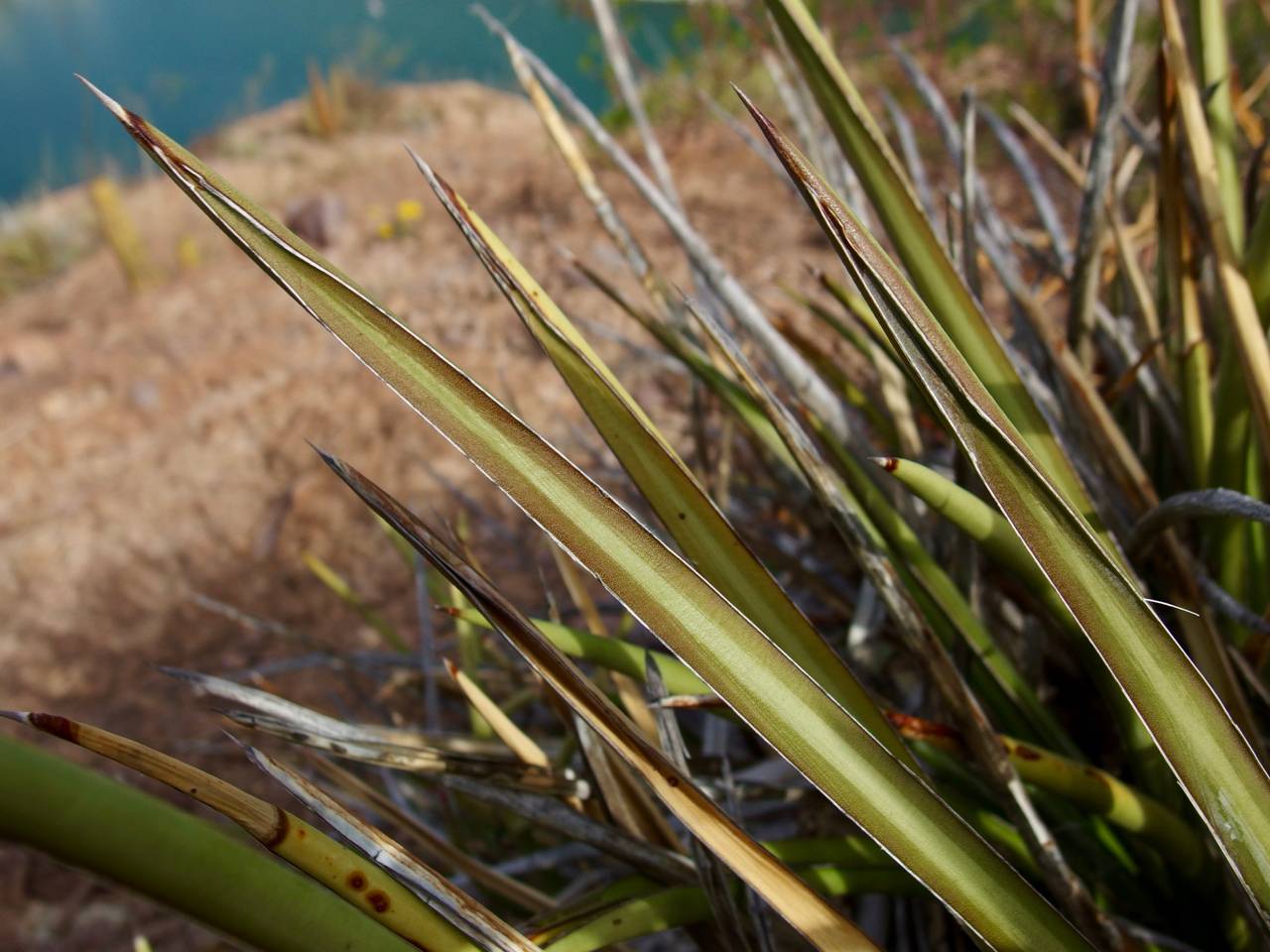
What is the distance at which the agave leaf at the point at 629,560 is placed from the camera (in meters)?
0.27

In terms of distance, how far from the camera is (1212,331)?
614mm

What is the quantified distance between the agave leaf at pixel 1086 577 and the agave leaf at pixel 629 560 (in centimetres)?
7

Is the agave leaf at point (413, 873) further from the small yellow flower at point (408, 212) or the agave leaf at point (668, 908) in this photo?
the small yellow flower at point (408, 212)

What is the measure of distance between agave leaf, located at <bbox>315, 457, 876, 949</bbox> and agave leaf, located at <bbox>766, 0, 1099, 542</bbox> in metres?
0.19

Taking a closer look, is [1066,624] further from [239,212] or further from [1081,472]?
[239,212]

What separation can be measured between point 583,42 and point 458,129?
2.20 ft

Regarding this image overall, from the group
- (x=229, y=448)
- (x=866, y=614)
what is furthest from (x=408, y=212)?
(x=866, y=614)

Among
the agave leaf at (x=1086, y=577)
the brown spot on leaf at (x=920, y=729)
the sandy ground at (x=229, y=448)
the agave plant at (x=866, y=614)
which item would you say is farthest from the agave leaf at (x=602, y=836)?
the sandy ground at (x=229, y=448)

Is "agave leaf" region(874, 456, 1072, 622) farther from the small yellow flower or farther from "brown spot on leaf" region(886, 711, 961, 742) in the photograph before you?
the small yellow flower

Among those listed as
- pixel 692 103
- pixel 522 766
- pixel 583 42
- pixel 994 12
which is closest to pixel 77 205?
pixel 583 42

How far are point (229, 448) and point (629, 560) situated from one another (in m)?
1.90

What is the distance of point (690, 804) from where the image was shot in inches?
12.2

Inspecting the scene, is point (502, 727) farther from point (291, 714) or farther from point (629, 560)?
point (629, 560)

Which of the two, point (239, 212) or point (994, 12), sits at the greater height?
point (994, 12)
